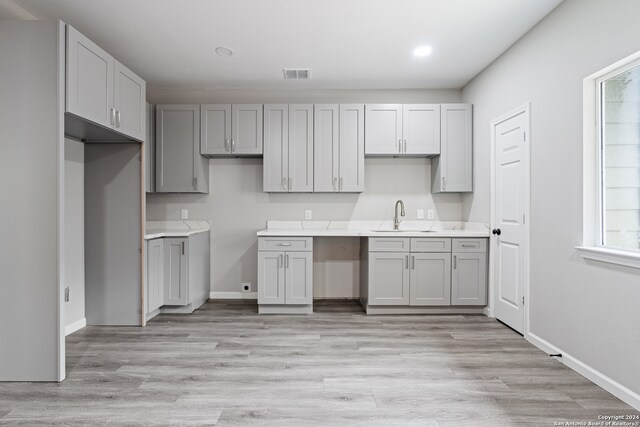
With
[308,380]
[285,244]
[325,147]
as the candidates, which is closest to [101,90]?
[285,244]

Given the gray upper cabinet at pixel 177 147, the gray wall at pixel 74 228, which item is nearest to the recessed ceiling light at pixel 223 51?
the gray upper cabinet at pixel 177 147

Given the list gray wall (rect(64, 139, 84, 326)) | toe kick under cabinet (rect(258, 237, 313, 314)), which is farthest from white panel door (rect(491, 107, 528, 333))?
gray wall (rect(64, 139, 84, 326))

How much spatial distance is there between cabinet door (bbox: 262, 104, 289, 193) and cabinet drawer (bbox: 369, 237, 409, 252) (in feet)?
3.93

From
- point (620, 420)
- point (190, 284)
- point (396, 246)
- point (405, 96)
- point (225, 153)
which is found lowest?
point (620, 420)

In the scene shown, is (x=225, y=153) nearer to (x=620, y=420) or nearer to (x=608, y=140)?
(x=608, y=140)

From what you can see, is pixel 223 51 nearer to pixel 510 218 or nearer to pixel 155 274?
pixel 155 274

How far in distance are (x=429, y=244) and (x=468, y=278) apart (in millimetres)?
564

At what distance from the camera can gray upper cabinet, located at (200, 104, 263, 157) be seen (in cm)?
401

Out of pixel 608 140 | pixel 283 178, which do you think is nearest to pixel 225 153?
pixel 283 178

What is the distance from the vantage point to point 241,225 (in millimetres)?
4363

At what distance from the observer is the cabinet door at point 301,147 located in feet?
13.1

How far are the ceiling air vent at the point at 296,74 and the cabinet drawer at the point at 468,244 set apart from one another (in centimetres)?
245

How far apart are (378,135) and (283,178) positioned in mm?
1228

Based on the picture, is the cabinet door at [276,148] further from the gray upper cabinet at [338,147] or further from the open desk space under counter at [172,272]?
the open desk space under counter at [172,272]
